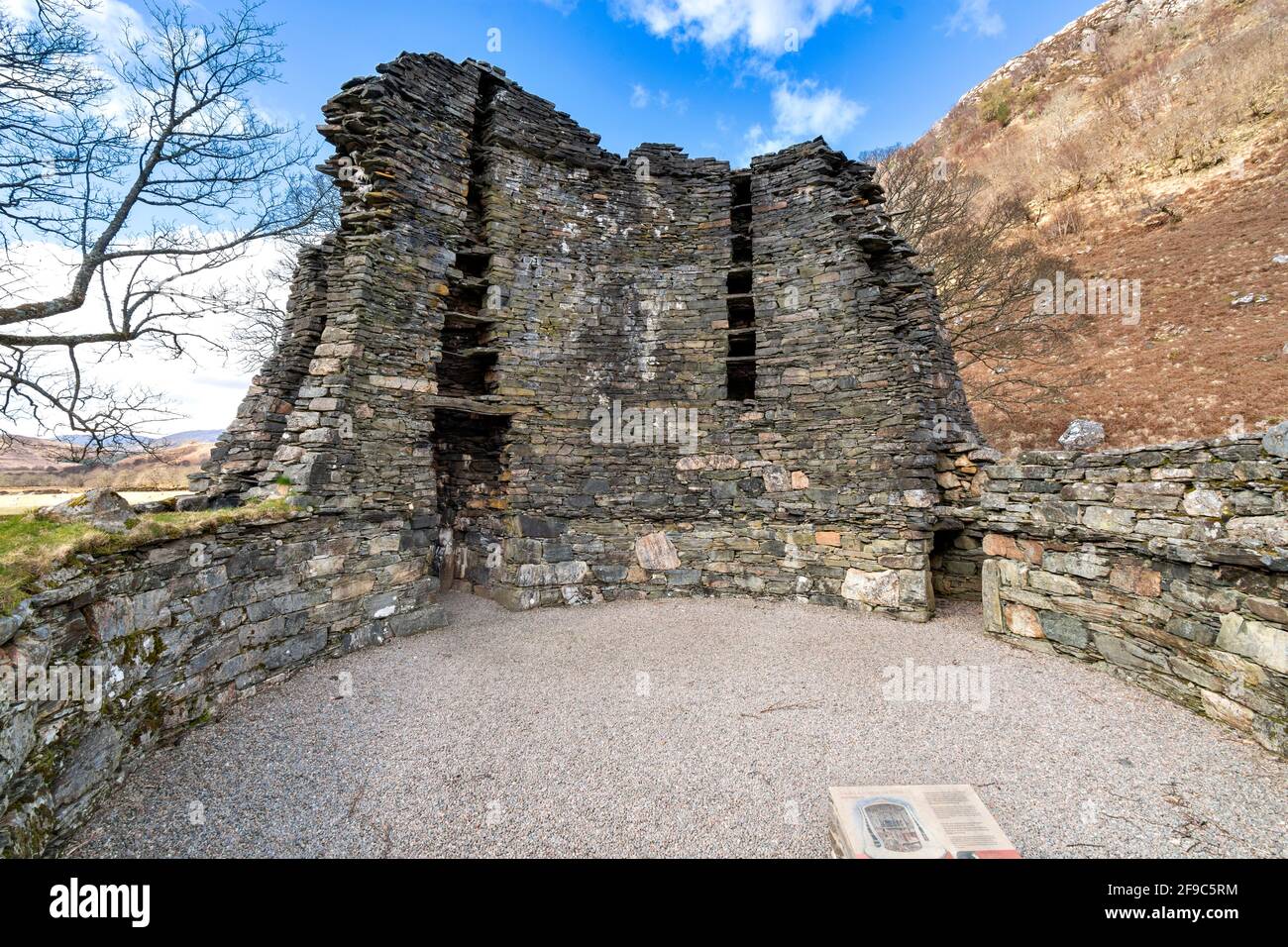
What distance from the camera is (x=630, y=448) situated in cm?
919

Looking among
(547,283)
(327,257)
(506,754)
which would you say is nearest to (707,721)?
(506,754)

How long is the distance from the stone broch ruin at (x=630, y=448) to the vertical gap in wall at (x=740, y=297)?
0.25 feet

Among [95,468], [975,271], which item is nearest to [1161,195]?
[975,271]

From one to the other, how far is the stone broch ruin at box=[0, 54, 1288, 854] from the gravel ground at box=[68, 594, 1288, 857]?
676 millimetres

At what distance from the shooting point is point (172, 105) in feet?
23.8

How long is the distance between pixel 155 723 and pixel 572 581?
539 centimetres

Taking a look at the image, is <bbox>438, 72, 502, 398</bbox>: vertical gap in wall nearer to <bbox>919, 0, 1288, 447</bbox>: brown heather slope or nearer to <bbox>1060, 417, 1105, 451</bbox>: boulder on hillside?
<bbox>919, 0, 1288, 447</bbox>: brown heather slope

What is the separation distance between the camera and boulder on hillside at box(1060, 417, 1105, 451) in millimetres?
13625

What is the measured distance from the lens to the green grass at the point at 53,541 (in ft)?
11.0

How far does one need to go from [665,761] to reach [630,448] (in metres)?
5.69

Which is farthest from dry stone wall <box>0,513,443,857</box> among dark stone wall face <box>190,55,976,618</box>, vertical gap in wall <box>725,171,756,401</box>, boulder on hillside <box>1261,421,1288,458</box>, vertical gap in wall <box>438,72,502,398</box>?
boulder on hillside <box>1261,421,1288,458</box>

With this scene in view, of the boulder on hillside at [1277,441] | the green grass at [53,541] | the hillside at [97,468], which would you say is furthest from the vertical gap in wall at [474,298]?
the boulder on hillside at [1277,441]

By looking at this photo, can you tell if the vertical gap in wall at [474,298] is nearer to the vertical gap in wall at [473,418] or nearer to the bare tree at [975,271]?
the vertical gap in wall at [473,418]

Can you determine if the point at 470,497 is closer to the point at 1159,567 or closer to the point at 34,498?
the point at 34,498
